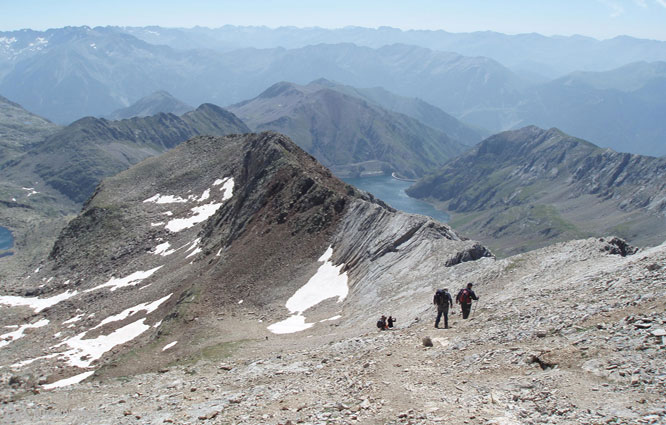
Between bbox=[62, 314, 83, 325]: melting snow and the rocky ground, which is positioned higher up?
the rocky ground

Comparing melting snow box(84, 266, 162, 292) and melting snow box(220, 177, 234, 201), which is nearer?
melting snow box(84, 266, 162, 292)

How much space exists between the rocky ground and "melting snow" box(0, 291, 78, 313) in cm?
5809

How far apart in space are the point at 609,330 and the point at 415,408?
28.3ft

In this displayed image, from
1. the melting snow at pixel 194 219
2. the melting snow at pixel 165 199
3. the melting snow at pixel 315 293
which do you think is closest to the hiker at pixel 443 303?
the melting snow at pixel 315 293

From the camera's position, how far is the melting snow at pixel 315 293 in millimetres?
48403

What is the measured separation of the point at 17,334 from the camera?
76.2 meters

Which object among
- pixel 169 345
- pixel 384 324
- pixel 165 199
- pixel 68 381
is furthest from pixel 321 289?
pixel 165 199

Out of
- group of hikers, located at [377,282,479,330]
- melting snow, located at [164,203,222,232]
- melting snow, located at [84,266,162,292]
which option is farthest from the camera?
melting snow, located at [164,203,222,232]

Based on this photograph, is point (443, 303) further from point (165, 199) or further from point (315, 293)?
point (165, 199)

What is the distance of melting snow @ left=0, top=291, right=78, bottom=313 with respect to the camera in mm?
88562

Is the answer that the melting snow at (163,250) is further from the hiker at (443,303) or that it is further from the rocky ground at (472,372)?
the hiker at (443,303)

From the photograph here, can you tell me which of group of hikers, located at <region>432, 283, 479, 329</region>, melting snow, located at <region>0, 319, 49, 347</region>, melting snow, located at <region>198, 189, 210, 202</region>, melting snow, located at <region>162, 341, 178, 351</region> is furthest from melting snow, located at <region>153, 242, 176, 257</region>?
group of hikers, located at <region>432, 283, 479, 329</region>

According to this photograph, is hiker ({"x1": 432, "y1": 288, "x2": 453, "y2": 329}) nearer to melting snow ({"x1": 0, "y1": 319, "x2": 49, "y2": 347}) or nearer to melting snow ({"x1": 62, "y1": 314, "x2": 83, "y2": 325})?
melting snow ({"x1": 62, "y1": 314, "x2": 83, "y2": 325})

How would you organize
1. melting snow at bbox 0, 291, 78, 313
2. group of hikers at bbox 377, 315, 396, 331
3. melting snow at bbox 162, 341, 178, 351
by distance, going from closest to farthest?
group of hikers at bbox 377, 315, 396, 331
melting snow at bbox 162, 341, 178, 351
melting snow at bbox 0, 291, 78, 313
